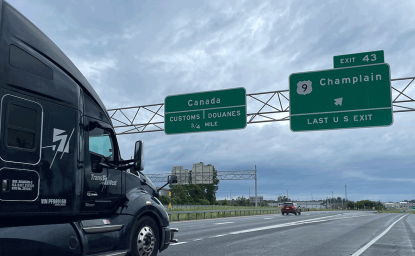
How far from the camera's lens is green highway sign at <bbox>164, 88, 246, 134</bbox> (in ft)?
68.1

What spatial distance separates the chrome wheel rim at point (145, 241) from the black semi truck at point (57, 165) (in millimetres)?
18

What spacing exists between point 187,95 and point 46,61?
1578 centimetres

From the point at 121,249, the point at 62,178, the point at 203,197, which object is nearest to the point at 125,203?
the point at 121,249

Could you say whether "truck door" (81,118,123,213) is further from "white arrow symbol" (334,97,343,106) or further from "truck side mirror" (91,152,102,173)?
"white arrow symbol" (334,97,343,106)

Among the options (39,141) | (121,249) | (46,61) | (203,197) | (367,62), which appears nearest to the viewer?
(39,141)

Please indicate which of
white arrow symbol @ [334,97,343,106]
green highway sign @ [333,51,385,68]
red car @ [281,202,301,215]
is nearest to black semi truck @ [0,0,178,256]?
white arrow symbol @ [334,97,343,106]

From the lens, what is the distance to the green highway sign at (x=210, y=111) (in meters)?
20.8

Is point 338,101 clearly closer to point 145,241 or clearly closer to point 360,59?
point 360,59

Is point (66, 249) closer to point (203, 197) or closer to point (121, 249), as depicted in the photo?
point (121, 249)

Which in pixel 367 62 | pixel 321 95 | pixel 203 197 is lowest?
pixel 203 197

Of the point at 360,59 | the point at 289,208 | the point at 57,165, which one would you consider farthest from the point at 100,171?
the point at 289,208

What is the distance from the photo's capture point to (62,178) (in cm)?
589

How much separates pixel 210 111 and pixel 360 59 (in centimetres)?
787

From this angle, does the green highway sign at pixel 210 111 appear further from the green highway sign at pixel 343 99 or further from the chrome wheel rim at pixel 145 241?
the chrome wheel rim at pixel 145 241
